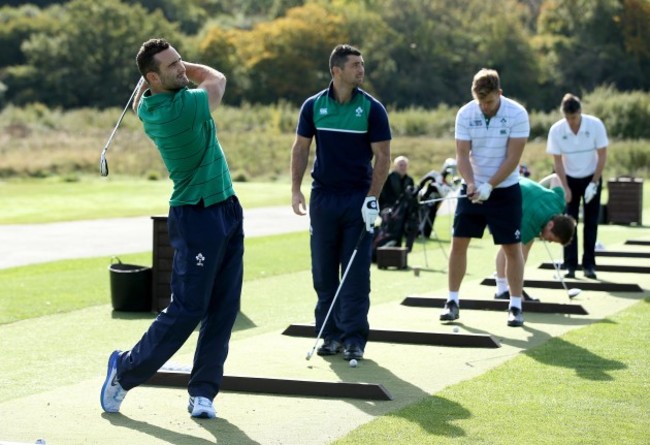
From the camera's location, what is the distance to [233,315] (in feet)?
25.5

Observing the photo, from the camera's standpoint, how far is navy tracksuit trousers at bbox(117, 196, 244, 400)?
754 centimetres

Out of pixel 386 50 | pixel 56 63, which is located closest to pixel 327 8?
pixel 386 50

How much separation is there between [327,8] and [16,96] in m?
23.2

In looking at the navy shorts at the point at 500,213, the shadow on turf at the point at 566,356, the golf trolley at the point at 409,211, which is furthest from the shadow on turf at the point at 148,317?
the golf trolley at the point at 409,211

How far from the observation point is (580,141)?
14.9 metres

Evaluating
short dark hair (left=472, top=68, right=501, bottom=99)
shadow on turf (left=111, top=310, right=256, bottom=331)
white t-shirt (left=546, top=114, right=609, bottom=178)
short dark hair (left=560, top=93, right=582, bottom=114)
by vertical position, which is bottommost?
shadow on turf (left=111, top=310, right=256, bottom=331)

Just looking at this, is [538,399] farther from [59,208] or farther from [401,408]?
[59,208]

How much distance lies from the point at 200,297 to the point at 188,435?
2.65ft

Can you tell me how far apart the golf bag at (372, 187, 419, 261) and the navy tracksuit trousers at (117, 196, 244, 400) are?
11.1 m

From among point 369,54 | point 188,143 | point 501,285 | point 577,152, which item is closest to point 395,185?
point 577,152

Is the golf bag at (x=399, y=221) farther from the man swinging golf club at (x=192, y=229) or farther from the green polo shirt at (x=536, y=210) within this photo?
the man swinging golf club at (x=192, y=229)

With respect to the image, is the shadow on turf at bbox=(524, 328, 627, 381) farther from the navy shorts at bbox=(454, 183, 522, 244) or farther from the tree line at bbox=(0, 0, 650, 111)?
the tree line at bbox=(0, 0, 650, 111)

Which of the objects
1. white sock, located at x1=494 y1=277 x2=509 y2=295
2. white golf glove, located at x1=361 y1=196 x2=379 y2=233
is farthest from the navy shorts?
white golf glove, located at x1=361 y1=196 x2=379 y2=233

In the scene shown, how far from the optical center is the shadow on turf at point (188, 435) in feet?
23.1
